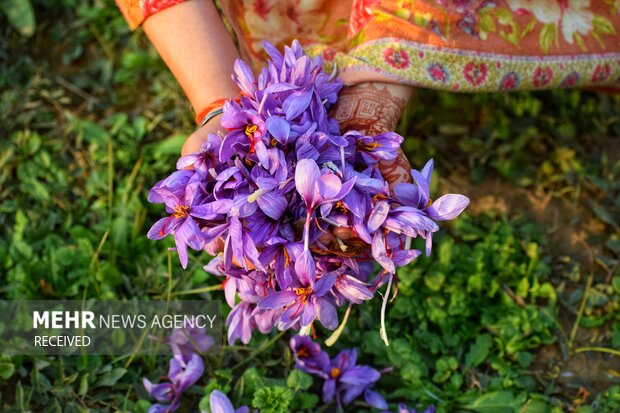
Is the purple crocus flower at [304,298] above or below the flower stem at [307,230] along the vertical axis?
below

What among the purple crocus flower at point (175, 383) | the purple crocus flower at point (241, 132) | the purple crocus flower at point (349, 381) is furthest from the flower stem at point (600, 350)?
the purple crocus flower at point (241, 132)

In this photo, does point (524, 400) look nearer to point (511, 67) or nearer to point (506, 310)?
point (506, 310)

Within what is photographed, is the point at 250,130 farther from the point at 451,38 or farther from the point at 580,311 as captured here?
the point at 580,311

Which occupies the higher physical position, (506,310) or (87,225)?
(87,225)

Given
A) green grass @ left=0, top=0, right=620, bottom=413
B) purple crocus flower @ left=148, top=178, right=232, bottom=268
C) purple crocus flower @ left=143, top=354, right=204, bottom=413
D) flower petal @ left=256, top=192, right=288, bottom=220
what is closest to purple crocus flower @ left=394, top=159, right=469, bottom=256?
flower petal @ left=256, top=192, right=288, bottom=220

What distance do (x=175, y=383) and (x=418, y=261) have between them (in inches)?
29.9

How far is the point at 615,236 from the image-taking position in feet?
7.14

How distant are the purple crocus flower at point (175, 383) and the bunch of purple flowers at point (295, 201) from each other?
428 mm

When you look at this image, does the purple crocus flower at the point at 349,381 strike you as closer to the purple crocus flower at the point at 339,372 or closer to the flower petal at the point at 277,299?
the purple crocus flower at the point at 339,372

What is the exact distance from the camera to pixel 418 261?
203cm

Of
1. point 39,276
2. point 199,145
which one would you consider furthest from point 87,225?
point 199,145

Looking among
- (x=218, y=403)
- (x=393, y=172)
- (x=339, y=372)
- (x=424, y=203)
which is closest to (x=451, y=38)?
(x=393, y=172)

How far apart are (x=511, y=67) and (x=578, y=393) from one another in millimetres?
875

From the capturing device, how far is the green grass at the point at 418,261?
1.83 meters
